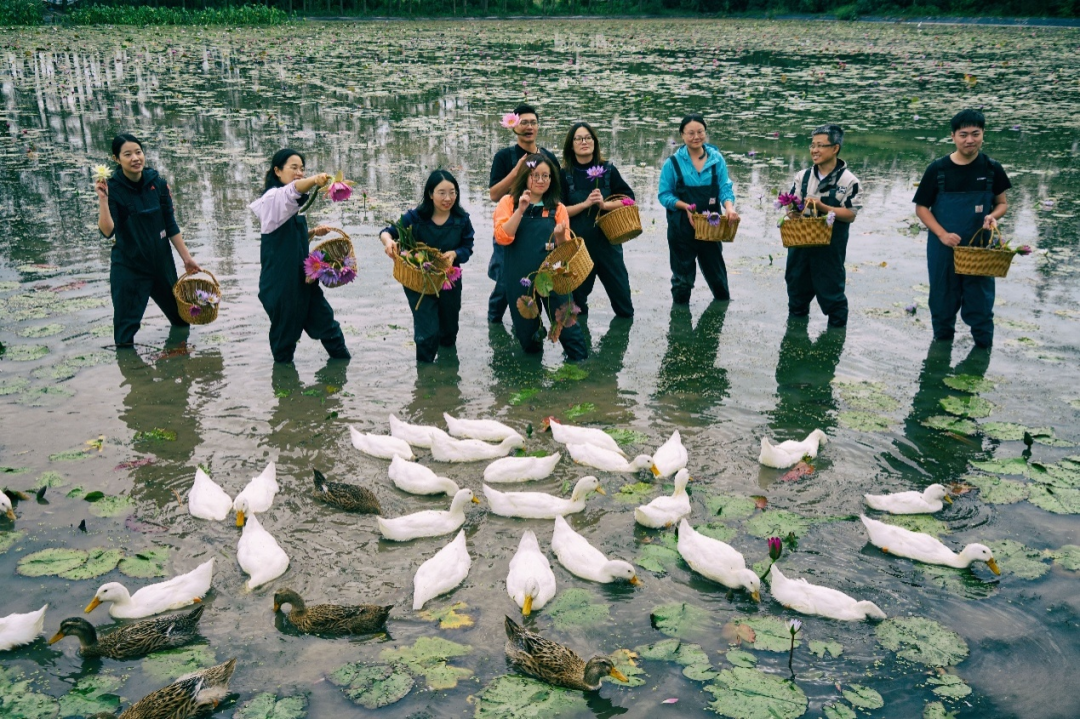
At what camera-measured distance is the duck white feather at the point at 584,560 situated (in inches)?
188

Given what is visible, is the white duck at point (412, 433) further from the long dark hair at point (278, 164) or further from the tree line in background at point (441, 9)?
the tree line in background at point (441, 9)

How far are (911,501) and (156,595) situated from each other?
4355 millimetres

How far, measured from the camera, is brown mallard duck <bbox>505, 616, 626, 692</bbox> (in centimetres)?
407

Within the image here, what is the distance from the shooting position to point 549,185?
7.23m

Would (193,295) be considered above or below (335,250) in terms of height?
below

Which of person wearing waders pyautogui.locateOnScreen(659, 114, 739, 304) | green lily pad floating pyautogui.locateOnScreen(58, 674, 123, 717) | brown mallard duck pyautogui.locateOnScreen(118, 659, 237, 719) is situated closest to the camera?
brown mallard duck pyautogui.locateOnScreen(118, 659, 237, 719)

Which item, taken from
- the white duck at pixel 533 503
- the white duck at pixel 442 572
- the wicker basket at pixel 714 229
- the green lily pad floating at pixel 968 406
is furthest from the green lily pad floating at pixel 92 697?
the wicker basket at pixel 714 229

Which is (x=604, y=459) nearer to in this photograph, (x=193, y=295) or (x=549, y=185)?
(x=549, y=185)

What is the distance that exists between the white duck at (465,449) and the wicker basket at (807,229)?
349cm

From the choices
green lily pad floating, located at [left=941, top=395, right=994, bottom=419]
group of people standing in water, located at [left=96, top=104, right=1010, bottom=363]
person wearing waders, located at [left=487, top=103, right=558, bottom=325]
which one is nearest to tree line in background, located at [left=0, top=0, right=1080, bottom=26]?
group of people standing in water, located at [left=96, top=104, right=1010, bottom=363]

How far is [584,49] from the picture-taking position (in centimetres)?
3622

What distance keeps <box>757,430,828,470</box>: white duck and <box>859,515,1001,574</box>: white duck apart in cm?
86

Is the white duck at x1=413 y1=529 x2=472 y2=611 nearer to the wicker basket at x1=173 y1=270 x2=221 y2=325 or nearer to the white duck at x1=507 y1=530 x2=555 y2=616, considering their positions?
the white duck at x1=507 y1=530 x2=555 y2=616

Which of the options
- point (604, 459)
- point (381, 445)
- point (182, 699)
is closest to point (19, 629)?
point (182, 699)
